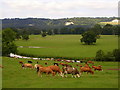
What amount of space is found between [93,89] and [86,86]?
92cm

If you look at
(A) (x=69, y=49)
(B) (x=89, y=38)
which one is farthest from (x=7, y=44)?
(B) (x=89, y=38)

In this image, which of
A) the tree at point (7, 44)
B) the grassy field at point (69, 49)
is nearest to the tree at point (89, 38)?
the grassy field at point (69, 49)

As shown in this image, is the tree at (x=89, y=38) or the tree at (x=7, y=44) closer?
the tree at (x=7, y=44)


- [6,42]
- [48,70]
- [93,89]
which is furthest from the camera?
[6,42]

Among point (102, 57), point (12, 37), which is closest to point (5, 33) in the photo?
point (12, 37)

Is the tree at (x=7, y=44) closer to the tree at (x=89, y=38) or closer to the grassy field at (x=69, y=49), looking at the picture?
the grassy field at (x=69, y=49)

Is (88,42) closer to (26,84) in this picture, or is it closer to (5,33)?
(5,33)

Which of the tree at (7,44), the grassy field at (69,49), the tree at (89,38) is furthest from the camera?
the tree at (89,38)

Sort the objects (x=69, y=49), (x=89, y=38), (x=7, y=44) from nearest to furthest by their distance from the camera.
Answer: (x=7, y=44)
(x=69, y=49)
(x=89, y=38)

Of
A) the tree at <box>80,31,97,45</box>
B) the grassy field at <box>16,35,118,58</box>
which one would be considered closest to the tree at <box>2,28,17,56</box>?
the grassy field at <box>16,35,118,58</box>

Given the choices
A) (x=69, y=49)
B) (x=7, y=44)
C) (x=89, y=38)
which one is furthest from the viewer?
(x=89, y=38)

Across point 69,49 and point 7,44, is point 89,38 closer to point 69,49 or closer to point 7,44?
point 69,49

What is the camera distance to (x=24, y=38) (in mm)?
162500

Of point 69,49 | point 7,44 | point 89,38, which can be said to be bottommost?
point 69,49
